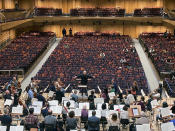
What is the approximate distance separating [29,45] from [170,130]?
1959 centimetres

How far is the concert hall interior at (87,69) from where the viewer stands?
10.9 m

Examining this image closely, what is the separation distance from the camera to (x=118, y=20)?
35562 mm

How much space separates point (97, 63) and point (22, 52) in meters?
6.59

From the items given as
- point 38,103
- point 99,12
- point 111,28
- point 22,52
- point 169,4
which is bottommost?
point 38,103

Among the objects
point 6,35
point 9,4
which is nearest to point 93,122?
point 6,35

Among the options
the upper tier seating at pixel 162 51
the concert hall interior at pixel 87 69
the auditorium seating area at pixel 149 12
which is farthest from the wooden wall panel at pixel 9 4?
the upper tier seating at pixel 162 51

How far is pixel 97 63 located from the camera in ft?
A: 69.7

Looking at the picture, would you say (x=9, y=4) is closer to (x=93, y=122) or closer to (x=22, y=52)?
(x=22, y=52)

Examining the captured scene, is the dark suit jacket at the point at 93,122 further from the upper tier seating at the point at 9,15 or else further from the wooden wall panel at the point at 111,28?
the wooden wall panel at the point at 111,28

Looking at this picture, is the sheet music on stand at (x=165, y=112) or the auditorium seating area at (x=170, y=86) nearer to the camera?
the sheet music on stand at (x=165, y=112)

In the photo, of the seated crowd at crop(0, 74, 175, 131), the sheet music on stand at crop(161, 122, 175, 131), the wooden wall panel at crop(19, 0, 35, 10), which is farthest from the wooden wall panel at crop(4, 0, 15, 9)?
the sheet music on stand at crop(161, 122, 175, 131)

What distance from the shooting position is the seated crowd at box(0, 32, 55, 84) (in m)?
20.8

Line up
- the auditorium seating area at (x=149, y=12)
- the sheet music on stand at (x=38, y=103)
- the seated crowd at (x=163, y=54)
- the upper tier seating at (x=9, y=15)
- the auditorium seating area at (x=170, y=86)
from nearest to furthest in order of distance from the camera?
the sheet music on stand at (x=38, y=103), the auditorium seating area at (x=170, y=86), the seated crowd at (x=163, y=54), the upper tier seating at (x=9, y=15), the auditorium seating area at (x=149, y=12)

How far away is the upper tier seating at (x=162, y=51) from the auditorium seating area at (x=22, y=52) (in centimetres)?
902
